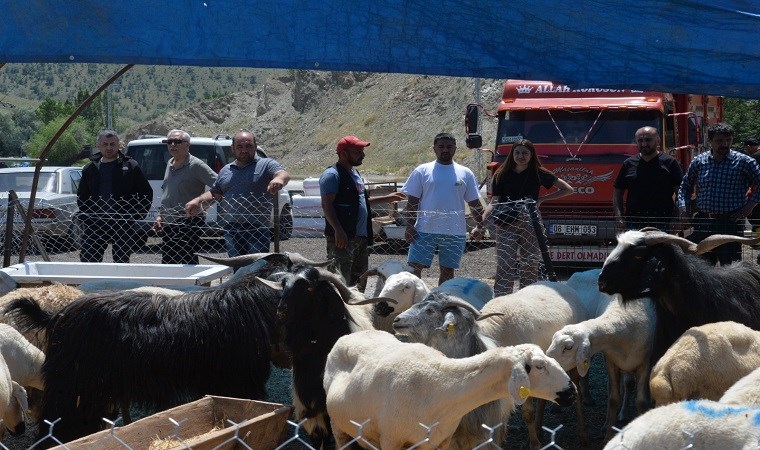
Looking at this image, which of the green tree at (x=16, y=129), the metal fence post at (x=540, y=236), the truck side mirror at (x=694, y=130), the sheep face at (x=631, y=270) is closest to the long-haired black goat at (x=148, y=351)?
the sheep face at (x=631, y=270)

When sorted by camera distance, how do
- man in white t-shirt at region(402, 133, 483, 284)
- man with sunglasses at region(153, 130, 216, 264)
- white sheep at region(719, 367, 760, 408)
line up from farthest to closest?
man with sunglasses at region(153, 130, 216, 264)
man in white t-shirt at region(402, 133, 483, 284)
white sheep at region(719, 367, 760, 408)

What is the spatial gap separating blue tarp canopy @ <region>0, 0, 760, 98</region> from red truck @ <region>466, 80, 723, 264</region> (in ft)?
17.2

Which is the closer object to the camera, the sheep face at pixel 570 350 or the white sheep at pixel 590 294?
the sheep face at pixel 570 350

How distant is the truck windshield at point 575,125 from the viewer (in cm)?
1184

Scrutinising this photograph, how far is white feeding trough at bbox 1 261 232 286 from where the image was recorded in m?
7.21

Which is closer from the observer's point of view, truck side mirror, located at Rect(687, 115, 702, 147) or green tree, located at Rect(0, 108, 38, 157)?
truck side mirror, located at Rect(687, 115, 702, 147)

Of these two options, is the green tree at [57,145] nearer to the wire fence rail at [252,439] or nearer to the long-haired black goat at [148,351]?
the long-haired black goat at [148,351]

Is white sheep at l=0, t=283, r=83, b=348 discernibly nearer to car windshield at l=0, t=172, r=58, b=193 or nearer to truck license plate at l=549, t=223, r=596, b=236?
truck license plate at l=549, t=223, r=596, b=236

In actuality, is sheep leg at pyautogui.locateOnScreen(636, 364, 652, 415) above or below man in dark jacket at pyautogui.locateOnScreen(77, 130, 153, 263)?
below

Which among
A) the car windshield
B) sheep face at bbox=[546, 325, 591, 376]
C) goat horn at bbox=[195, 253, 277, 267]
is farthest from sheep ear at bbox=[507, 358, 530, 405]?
the car windshield

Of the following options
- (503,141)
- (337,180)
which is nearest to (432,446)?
(337,180)

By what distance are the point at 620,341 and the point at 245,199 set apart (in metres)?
3.57

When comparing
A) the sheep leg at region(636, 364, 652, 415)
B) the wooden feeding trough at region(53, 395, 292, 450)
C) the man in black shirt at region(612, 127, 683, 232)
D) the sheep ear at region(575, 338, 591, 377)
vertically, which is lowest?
the sheep leg at region(636, 364, 652, 415)

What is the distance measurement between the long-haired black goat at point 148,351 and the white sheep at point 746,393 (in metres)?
2.82
